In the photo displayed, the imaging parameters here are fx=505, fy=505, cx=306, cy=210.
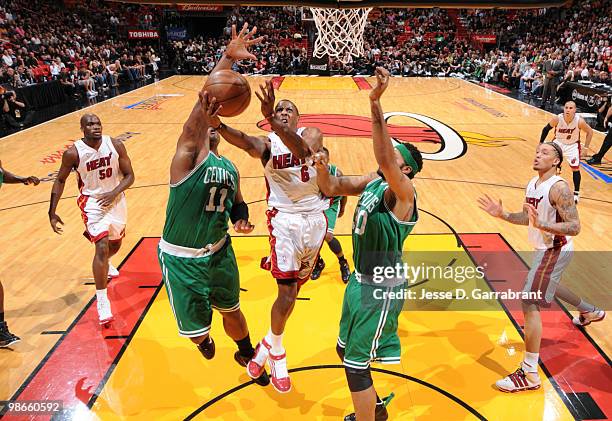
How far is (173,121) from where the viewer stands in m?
13.5

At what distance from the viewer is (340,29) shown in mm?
10922

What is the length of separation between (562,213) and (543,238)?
0.26 meters

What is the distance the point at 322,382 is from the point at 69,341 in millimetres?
2168

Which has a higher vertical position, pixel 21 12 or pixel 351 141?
pixel 21 12

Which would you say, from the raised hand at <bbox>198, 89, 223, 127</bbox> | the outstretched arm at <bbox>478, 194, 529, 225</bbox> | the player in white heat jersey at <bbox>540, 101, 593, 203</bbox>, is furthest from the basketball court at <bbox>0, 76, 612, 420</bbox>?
the raised hand at <bbox>198, 89, 223, 127</bbox>

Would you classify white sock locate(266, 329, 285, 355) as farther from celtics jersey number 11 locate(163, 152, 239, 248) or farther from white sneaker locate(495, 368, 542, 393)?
white sneaker locate(495, 368, 542, 393)

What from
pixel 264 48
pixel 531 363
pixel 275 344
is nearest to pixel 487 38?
pixel 264 48

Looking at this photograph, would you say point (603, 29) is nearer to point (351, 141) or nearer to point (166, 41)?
point (351, 141)

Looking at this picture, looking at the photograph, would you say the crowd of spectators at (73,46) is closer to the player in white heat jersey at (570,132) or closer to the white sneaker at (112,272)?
the white sneaker at (112,272)

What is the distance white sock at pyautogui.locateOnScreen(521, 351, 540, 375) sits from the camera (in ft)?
11.8

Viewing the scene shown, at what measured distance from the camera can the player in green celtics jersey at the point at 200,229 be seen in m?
3.03

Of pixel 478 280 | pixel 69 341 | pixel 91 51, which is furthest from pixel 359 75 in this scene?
pixel 69 341

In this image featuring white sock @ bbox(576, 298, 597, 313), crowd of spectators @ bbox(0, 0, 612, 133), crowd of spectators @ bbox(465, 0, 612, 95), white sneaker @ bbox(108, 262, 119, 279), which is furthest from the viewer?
crowd of spectators @ bbox(465, 0, 612, 95)

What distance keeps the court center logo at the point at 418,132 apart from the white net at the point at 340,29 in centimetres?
181
